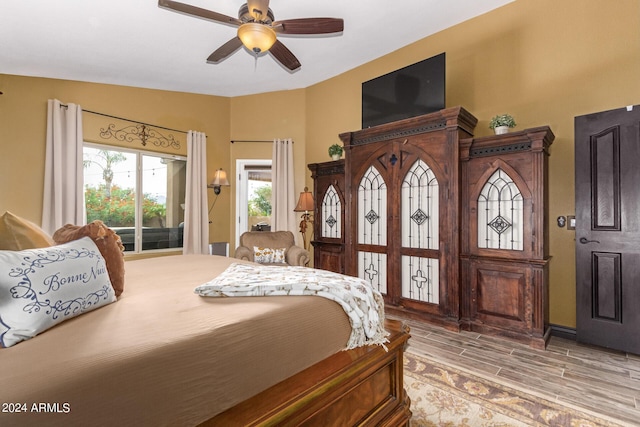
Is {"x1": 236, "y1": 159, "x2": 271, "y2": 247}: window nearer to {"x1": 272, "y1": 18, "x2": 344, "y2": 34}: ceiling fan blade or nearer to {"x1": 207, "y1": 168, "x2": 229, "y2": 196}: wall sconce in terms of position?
{"x1": 207, "y1": 168, "x2": 229, "y2": 196}: wall sconce

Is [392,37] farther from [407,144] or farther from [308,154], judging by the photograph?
[308,154]

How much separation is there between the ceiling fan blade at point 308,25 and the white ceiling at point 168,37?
670 millimetres

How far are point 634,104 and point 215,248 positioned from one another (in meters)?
5.21

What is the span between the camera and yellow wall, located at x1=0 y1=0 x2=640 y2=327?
2701 mm

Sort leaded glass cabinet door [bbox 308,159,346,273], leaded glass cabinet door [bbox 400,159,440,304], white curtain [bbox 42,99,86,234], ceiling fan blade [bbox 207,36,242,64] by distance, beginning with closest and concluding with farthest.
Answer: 1. ceiling fan blade [bbox 207,36,242,64]
2. leaded glass cabinet door [bbox 400,159,440,304]
3. white curtain [bbox 42,99,86,234]
4. leaded glass cabinet door [bbox 308,159,346,273]

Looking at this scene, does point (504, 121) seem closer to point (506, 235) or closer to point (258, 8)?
point (506, 235)

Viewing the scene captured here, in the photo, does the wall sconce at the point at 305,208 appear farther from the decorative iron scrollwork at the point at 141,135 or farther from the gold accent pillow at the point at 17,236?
the gold accent pillow at the point at 17,236

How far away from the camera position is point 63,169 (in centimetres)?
364

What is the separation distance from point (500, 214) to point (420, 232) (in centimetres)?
77

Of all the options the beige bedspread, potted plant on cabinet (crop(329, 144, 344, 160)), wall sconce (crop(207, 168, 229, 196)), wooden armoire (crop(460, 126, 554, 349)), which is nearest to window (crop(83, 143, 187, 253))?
wall sconce (crop(207, 168, 229, 196))

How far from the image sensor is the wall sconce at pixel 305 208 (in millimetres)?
4363

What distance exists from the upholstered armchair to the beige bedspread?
259cm

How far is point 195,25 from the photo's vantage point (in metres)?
3.09

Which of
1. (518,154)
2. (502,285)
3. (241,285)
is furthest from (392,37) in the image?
(241,285)
